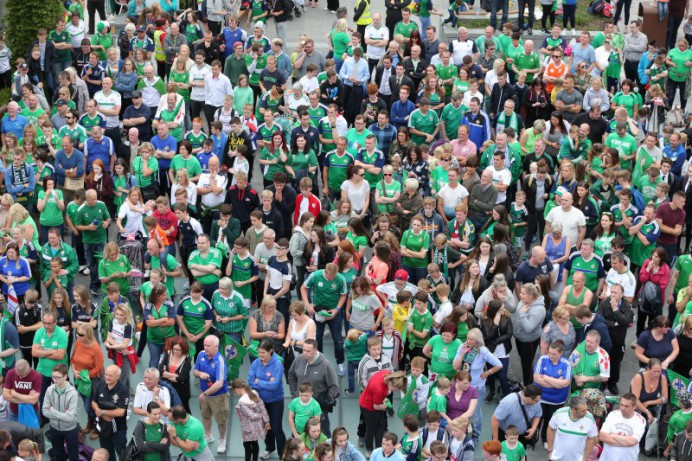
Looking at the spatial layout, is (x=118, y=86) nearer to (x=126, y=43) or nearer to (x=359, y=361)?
(x=126, y=43)

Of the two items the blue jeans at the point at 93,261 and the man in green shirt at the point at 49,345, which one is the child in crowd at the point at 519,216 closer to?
the blue jeans at the point at 93,261

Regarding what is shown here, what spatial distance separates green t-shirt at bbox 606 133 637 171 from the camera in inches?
771

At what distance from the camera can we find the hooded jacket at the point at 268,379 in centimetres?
1491

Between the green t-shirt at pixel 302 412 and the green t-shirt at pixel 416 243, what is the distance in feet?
11.9

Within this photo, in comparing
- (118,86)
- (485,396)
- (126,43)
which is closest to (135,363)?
(485,396)

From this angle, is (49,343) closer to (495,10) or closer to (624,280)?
(624,280)

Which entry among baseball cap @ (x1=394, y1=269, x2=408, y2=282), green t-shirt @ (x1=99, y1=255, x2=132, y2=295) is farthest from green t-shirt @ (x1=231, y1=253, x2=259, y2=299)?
baseball cap @ (x1=394, y1=269, x2=408, y2=282)

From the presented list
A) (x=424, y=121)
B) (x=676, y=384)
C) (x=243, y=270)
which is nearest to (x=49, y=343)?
(x=243, y=270)

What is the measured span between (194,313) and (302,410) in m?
2.36

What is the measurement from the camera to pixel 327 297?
16.5m

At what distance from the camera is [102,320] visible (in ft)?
52.7

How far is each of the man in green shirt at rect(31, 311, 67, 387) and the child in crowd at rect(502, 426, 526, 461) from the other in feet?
17.5

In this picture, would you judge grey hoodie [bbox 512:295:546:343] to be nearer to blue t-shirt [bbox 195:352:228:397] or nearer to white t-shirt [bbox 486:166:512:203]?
white t-shirt [bbox 486:166:512:203]

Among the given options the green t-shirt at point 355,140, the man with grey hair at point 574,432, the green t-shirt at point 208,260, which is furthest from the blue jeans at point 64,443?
the green t-shirt at point 355,140
